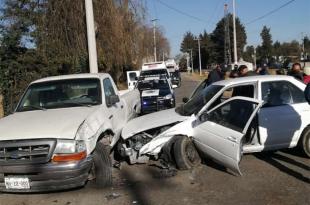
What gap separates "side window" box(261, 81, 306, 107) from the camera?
8102 mm

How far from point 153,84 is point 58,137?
1255 cm

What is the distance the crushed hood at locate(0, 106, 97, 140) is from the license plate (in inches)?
22.8

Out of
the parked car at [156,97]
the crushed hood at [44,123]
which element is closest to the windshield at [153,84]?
the parked car at [156,97]

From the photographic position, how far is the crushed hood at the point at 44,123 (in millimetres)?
6250

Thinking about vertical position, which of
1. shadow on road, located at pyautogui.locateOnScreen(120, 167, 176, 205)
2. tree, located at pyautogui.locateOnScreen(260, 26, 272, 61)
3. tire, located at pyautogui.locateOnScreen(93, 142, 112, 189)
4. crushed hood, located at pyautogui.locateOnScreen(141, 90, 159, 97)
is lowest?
shadow on road, located at pyautogui.locateOnScreen(120, 167, 176, 205)

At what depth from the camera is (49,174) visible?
6.12 meters

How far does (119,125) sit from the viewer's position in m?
8.77

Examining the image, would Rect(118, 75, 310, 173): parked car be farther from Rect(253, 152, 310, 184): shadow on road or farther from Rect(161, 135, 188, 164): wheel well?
Rect(253, 152, 310, 184): shadow on road

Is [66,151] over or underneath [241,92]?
underneath

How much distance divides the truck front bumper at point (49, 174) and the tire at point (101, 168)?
1.85 feet

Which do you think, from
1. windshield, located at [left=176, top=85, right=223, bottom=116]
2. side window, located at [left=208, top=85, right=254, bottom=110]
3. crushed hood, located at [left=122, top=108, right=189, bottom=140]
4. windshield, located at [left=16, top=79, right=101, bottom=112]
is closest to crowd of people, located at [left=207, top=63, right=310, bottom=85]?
side window, located at [left=208, top=85, right=254, bottom=110]

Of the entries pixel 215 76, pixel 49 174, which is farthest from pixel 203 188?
pixel 215 76

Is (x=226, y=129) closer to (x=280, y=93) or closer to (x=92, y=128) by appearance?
(x=280, y=93)

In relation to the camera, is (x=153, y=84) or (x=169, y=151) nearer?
(x=169, y=151)
